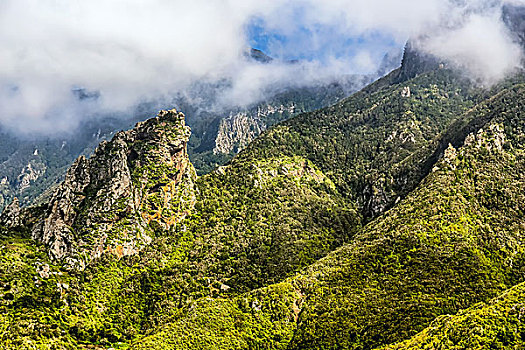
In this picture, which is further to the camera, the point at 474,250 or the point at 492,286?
the point at 474,250

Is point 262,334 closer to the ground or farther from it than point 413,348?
farther from it

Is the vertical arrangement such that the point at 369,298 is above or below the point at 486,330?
above

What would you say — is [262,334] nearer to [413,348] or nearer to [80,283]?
[413,348]

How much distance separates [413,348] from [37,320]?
461 feet

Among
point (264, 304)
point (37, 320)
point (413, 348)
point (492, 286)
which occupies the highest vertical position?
point (37, 320)

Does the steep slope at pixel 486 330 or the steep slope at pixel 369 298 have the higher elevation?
the steep slope at pixel 369 298

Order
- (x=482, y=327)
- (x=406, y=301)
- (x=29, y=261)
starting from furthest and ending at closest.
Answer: (x=29, y=261)
(x=406, y=301)
(x=482, y=327)

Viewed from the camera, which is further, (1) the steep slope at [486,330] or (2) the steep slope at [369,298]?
(2) the steep slope at [369,298]

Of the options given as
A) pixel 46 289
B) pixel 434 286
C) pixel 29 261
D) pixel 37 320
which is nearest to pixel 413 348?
pixel 434 286

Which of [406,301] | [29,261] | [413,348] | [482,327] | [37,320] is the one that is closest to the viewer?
[482,327]

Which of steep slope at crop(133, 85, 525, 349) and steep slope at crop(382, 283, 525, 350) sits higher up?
steep slope at crop(133, 85, 525, 349)

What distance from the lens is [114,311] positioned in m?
189

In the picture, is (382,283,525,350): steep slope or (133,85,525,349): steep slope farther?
(133,85,525,349): steep slope

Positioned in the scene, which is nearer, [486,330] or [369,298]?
[486,330]
